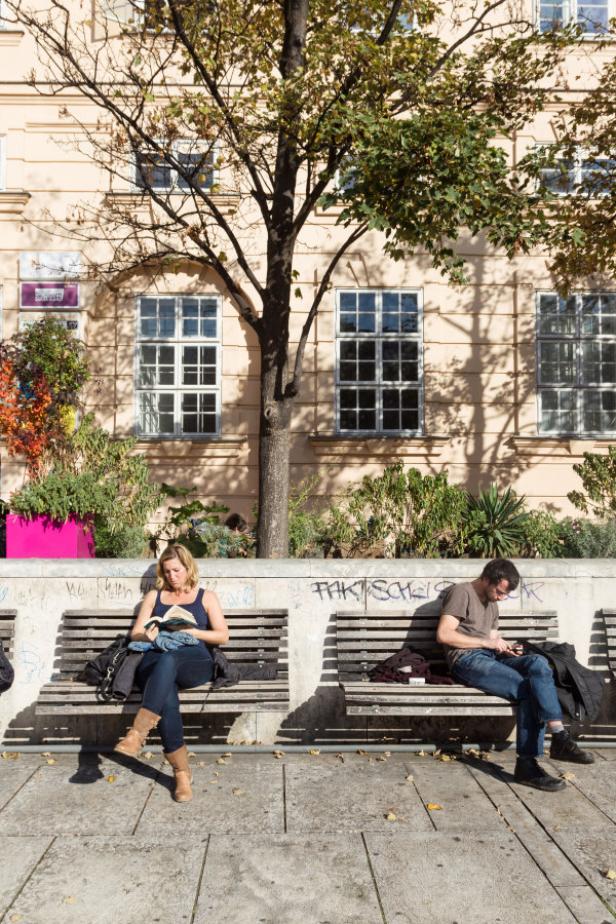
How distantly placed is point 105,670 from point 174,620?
0.53 m

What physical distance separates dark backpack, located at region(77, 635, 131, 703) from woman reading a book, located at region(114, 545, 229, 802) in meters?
0.13

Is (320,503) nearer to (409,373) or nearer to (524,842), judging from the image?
(409,373)

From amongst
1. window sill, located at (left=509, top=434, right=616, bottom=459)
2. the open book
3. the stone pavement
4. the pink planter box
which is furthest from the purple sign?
the stone pavement

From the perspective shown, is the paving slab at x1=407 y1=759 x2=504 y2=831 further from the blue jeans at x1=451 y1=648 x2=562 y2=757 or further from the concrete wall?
the concrete wall

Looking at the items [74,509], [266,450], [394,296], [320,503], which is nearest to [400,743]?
[266,450]

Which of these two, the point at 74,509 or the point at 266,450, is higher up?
the point at 266,450

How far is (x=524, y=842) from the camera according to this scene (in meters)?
4.18

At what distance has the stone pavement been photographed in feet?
11.6

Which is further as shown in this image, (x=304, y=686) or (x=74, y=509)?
(x=74, y=509)

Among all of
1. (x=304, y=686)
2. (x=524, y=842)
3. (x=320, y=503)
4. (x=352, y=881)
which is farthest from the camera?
(x=320, y=503)

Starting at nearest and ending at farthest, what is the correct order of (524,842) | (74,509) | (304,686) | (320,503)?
(524,842)
(304,686)
(74,509)
(320,503)

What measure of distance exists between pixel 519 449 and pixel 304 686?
770 centimetres

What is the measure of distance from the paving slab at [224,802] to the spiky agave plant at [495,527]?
4954mm

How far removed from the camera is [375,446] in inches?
492
